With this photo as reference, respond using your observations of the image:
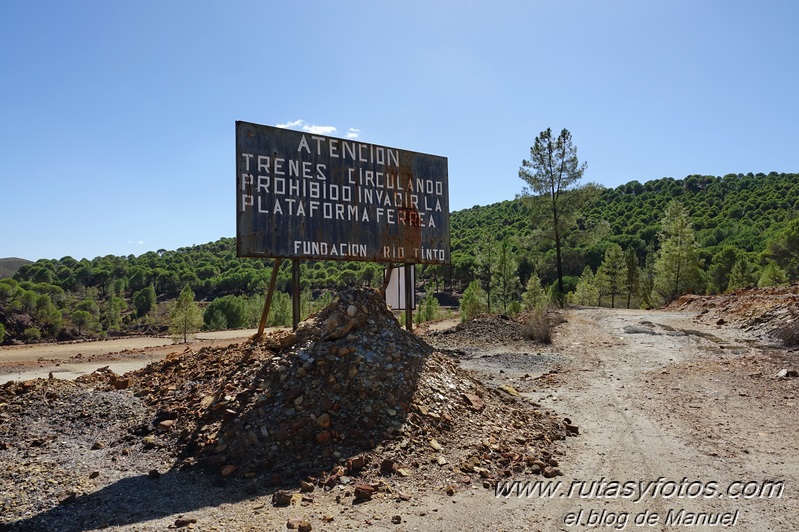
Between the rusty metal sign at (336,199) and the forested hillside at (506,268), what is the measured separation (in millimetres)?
20059

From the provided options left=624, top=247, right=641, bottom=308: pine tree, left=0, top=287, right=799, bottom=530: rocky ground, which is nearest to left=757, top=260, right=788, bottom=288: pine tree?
left=624, top=247, right=641, bottom=308: pine tree

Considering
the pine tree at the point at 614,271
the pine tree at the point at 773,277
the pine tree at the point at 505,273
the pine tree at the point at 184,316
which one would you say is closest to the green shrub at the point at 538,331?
the pine tree at the point at 505,273

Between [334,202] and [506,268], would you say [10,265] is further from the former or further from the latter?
[334,202]

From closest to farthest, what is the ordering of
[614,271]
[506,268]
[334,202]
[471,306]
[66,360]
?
[334,202] → [66,360] → [471,306] → [506,268] → [614,271]

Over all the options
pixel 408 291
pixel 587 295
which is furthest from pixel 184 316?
pixel 587 295

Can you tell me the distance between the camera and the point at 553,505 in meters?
5.08

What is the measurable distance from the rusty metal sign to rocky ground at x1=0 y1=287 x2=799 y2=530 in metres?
2.81

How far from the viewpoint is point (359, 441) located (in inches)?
249

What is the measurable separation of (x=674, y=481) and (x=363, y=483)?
3.49m

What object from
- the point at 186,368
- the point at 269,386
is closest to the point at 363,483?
the point at 269,386

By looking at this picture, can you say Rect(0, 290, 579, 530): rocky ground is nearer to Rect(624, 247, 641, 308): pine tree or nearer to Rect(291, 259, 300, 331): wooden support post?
Rect(291, 259, 300, 331): wooden support post

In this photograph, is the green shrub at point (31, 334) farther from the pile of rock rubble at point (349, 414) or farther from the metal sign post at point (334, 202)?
the pile of rock rubble at point (349, 414)

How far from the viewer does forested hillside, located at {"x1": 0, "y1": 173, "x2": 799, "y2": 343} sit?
123ft

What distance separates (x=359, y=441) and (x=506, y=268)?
1199 inches
